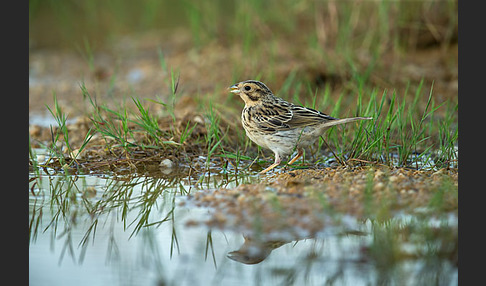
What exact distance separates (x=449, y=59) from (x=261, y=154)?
4.80 m

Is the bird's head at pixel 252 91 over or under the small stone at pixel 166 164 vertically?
over

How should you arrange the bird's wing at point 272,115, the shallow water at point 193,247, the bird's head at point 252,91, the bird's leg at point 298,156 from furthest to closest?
the bird's head at point 252,91 → the bird's leg at point 298,156 → the bird's wing at point 272,115 → the shallow water at point 193,247

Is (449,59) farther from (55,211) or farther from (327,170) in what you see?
(55,211)

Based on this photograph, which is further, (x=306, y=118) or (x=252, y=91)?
(x=252, y=91)

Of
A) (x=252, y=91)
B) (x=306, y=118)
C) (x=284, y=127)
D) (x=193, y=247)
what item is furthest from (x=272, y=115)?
(x=193, y=247)

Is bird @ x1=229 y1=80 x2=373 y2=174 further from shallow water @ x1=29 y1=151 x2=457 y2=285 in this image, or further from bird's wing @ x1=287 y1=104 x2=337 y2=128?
shallow water @ x1=29 y1=151 x2=457 y2=285

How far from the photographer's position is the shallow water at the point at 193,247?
3.98 m

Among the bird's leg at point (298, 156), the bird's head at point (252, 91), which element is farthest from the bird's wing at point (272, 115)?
the bird's leg at point (298, 156)

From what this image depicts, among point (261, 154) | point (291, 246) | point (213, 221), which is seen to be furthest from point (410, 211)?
point (261, 154)

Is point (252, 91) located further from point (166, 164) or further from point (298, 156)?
point (166, 164)

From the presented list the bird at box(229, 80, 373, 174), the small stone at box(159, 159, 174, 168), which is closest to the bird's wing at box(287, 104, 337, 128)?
the bird at box(229, 80, 373, 174)

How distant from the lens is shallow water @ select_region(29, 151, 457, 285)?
13.1 ft

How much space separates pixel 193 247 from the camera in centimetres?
454

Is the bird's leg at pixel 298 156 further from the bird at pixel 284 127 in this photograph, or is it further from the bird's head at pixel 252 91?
the bird's head at pixel 252 91
